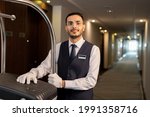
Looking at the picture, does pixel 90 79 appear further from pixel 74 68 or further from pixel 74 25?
pixel 74 25

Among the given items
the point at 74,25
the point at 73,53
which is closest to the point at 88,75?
the point at 73,53

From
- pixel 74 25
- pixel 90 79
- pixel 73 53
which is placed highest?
pixel 74 25

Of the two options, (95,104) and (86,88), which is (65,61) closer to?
(86,88)

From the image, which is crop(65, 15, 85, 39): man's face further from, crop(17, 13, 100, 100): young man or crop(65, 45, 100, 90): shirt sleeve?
crop(65, 45, 100, 90): shirt sleeve

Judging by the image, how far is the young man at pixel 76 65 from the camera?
59.2 inches

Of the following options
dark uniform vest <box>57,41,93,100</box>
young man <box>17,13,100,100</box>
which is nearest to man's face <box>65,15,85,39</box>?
young man <box>17,13,100,100</box>

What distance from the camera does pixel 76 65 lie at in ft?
5.06

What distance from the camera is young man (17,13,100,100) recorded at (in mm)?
1503

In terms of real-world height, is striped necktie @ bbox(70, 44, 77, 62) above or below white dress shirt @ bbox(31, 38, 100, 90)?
above

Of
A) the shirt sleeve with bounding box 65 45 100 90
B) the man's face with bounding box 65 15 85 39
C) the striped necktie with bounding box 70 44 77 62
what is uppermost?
the man's face with bounding box 65 15 85 39

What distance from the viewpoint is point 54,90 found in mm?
1280

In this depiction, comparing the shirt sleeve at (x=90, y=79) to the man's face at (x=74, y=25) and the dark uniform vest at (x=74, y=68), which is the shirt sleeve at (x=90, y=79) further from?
the man's face at (x=74, y=25)

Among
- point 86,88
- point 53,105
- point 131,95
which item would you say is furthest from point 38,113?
point 131,95

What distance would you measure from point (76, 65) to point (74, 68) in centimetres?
2
